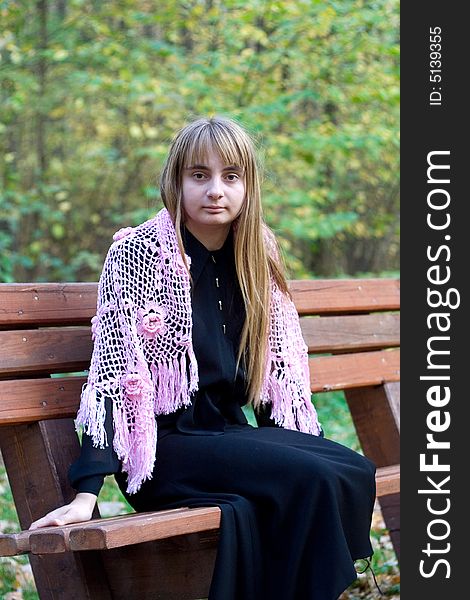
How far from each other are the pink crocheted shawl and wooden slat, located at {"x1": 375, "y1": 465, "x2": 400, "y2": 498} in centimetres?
69

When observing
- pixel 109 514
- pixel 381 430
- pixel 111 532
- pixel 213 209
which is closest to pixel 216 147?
pixel 213 209

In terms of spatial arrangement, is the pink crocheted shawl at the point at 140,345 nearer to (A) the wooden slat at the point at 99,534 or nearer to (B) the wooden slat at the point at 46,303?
(B) the wooden slat at the point at 46,303

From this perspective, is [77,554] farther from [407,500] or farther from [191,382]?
[407,500]

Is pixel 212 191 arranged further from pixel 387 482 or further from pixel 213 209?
pixel 387 482

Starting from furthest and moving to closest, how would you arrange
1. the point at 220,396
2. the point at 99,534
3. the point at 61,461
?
the point at 220,396 → the point at 61,461 → the point at 99,534

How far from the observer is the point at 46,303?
11.0ft

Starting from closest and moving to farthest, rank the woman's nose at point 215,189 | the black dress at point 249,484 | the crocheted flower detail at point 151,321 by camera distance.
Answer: the black dress at point 249,484
the crocheted flower detail at point 151,321
the woman's nose at point 215,189

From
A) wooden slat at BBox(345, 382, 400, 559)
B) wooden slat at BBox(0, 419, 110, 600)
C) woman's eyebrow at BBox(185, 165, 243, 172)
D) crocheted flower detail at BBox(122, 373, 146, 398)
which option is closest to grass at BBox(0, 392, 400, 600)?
wooden slat at BBox(345, 382, 400, 559)

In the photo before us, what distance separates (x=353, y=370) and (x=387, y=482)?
979 millimetres

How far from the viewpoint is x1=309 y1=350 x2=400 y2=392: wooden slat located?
4.24m

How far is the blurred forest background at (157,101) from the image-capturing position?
842 centimetres

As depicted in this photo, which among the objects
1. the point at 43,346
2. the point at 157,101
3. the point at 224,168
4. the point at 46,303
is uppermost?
the point at 157,101

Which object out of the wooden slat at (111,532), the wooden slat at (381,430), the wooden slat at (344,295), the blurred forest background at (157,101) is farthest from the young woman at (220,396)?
the blurred forest background at (157,101)

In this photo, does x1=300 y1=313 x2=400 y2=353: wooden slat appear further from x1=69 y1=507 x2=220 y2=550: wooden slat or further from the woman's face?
x1=69 y1=507 x2=220 y2=550: wooden slat
